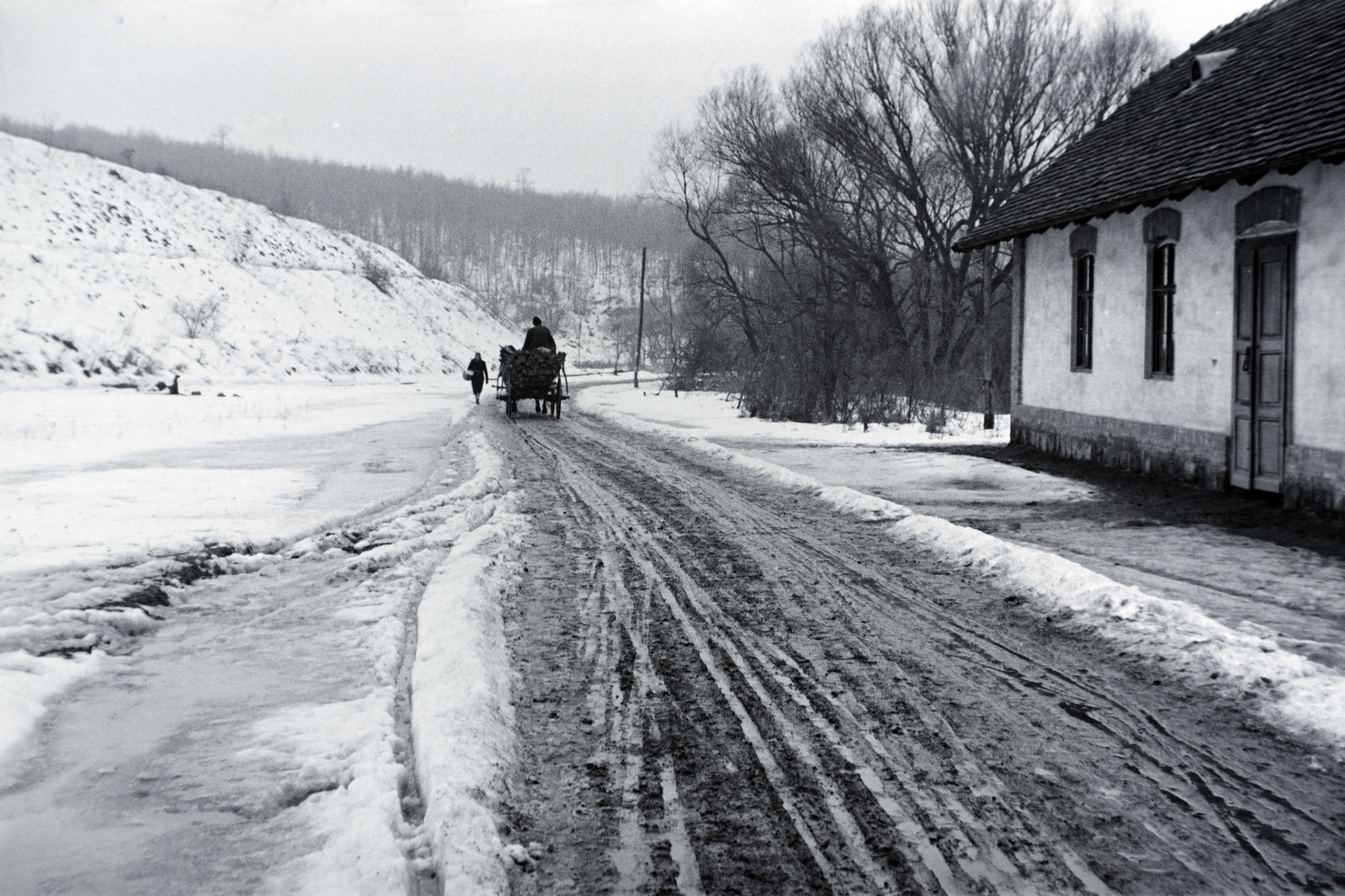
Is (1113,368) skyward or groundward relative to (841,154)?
groundward

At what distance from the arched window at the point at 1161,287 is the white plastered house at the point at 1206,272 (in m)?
0.03

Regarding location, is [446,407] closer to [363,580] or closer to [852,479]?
[852,479]

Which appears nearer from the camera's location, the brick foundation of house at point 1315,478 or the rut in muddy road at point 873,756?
the rut in muddy road at point 873,756

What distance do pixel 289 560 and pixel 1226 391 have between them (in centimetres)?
1007

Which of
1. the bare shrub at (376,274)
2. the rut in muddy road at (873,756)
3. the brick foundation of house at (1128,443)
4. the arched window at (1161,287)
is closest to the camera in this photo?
the rut in muddy road at (873,756)

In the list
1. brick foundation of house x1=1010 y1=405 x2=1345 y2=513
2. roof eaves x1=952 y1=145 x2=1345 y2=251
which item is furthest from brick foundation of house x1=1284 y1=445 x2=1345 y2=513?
roof eaves x1=952 y1=145 x2=1345 y2=251

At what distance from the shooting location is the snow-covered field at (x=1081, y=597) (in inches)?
184

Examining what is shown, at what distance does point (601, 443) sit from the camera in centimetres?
1762

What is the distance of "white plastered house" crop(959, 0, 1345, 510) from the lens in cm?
986

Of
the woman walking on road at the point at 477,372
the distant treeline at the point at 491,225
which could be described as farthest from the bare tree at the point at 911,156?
the distant treeline at the point at 491,225

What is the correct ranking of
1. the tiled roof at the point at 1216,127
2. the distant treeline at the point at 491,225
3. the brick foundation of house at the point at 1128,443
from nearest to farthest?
the tiled roof at the point at 1216,127, the brick foundation of house at the point at 1128,443, the distant treeline at the point at 491,225

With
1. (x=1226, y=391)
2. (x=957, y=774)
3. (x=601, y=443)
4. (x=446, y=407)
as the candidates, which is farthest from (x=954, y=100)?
(x=957, y=774)

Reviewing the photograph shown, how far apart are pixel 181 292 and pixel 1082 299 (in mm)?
40676

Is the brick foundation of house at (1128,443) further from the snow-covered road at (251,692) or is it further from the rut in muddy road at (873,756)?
the snow-covered road at (251,692)
